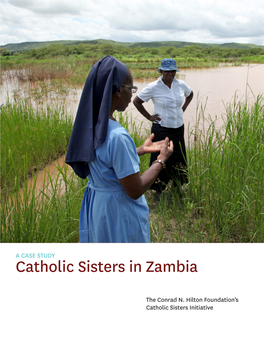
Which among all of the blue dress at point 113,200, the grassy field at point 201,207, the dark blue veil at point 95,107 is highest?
the dark blue veil at point 95,107

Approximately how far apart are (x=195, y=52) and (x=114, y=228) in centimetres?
3529

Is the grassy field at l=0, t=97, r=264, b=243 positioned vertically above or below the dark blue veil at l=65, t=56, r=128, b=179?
below

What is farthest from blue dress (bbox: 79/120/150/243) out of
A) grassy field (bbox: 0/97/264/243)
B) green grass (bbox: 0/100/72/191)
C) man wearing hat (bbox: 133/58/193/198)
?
green grass (bbox: 0/100/72/191)

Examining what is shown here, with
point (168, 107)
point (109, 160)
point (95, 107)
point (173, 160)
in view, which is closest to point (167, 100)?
point (168, 107)

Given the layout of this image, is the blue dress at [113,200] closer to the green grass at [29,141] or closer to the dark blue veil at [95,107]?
the dark blue veil at [95,107]

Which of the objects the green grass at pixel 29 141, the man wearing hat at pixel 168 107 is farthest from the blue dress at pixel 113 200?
the green grass at pixel 29 141

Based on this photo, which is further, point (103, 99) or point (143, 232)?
point (143, 232)

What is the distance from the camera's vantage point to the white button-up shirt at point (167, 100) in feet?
9.71

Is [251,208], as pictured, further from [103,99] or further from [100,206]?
[103,99]

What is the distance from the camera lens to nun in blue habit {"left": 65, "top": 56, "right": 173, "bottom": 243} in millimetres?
1133

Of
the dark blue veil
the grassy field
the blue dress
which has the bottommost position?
the grassy field

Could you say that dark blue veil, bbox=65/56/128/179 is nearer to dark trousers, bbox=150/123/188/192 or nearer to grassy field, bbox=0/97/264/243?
grassy field, bbox=0/97/264/243

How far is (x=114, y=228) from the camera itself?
53.1 inches
